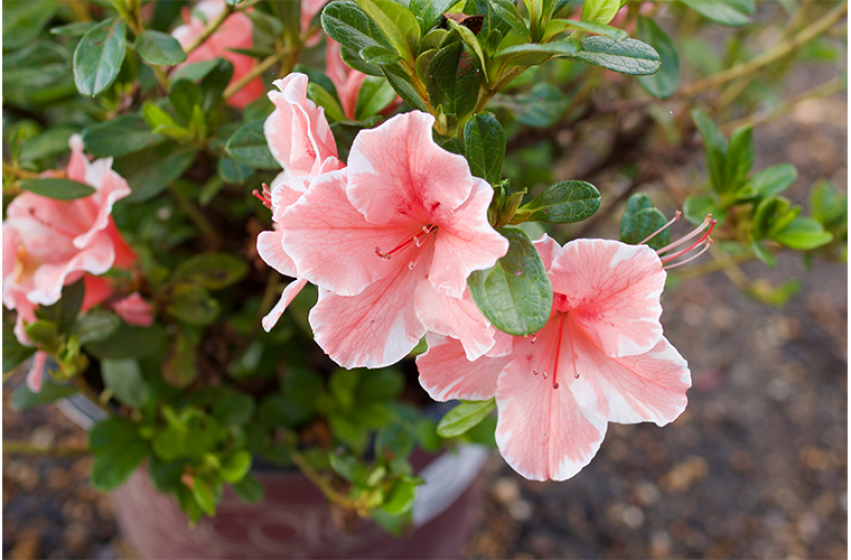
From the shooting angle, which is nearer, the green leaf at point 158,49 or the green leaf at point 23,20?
the green leaf at point 158,49

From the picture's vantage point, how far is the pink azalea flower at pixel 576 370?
17.7 inches

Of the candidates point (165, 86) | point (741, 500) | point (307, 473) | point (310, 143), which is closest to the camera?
point (310, 143)

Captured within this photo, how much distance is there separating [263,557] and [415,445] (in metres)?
0.36

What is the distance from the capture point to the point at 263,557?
3.75 ft

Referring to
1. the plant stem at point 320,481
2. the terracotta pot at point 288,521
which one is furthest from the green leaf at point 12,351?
the plant stem at point 320,481

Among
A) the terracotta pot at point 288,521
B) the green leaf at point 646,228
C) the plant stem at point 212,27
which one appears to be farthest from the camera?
the terracotta pot at point 288,521

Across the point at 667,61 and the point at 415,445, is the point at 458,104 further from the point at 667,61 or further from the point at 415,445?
the point at 415,445

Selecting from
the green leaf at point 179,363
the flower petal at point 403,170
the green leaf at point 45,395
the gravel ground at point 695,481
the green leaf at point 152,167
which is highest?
the flower petal at point 403,170

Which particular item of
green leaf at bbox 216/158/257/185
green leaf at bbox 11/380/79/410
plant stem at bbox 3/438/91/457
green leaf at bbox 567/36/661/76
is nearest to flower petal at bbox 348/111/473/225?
green leaf at bbox 567/36/661/76

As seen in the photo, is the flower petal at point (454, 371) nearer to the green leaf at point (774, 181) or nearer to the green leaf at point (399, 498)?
the green leaf at point (399, 498)

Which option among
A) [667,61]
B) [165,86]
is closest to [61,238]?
[165,86]

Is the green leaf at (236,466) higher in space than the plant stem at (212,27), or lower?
lower

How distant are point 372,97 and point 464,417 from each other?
0.29 meters

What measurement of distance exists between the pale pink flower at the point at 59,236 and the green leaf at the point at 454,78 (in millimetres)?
333
